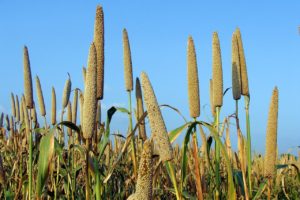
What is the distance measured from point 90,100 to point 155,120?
31.8 inches

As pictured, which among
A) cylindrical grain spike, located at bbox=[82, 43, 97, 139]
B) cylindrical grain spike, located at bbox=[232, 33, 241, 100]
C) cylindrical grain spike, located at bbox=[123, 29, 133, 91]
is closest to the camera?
cylindrical grain spike, located at bbox=[82, 43, 97, 139]

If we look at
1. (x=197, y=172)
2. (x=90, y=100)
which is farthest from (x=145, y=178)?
(x=197, y=172)

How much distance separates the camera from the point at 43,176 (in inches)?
128

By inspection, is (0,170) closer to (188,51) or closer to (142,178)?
(188,51)

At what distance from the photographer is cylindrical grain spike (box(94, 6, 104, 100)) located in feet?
11.5

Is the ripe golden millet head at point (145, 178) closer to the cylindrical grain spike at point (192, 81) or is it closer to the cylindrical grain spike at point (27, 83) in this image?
the cylindrical grain spike at point (192, 81)

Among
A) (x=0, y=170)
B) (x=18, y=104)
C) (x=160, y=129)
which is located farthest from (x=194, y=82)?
(x=18, y=104)

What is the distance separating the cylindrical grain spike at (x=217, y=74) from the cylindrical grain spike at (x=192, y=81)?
0.40m

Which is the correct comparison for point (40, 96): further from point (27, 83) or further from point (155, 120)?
point (155, 120)

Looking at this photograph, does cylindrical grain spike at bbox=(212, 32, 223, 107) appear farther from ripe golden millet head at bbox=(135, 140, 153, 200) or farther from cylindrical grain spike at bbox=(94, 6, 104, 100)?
ripe golden millet head at bbox=(135, 140, 153, 200)

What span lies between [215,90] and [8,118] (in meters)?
8.66

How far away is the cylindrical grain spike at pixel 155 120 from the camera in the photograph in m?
2.32

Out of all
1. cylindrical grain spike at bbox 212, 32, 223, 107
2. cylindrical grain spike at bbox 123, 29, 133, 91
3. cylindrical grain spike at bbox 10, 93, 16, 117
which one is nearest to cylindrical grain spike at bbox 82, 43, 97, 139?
cylindrical grain spike at bbox 212, 32, 223, 107

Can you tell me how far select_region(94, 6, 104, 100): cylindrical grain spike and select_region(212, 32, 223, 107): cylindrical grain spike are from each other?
1038 millimetres
